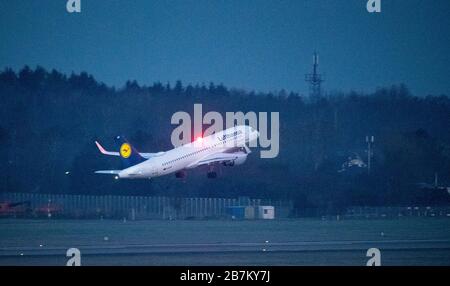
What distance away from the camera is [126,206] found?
5191 centimetres

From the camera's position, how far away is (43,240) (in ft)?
118

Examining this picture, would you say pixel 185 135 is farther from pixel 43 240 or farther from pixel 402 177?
pixel 43 240

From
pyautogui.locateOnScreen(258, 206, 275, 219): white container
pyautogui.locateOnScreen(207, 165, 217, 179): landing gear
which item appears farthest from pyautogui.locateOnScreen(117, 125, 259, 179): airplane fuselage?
pyautogui.locateOnScreen(258, 206, 275, 219): white container

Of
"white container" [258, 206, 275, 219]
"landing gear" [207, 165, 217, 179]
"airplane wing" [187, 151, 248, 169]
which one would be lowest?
"white container" [258, 206, 275, 219]

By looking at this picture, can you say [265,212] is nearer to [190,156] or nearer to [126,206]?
[190,156]

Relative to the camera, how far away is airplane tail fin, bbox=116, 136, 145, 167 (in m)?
50.3

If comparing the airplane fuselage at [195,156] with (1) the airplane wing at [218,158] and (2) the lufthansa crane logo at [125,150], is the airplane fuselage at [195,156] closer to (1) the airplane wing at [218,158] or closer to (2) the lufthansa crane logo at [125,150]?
(1) the airplane wing at [218,158]

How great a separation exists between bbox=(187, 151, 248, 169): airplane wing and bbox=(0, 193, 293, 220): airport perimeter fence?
11.0ft

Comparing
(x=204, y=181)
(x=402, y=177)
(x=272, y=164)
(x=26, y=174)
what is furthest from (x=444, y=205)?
(x=26, y=174)

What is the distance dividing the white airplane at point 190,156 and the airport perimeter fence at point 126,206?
2145mm

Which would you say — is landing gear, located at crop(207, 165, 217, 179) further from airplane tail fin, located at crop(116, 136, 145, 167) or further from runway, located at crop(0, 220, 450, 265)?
runway, located at crop(0, 220, 450, 265)

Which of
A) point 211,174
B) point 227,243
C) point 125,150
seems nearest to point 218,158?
point 211,174

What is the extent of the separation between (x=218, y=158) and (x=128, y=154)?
525 centimetres
